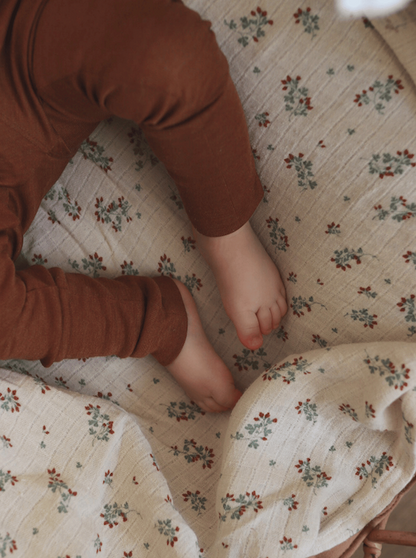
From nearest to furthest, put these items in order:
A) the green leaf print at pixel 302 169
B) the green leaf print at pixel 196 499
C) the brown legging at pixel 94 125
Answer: the brown legging at pixel 94 125, the green leaf print at pixel 302 169, the green leaf print at pixel 196 499

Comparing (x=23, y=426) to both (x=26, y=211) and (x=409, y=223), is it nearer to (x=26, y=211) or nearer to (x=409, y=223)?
(x=26, y=211)

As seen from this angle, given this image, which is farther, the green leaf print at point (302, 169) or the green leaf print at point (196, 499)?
the green leaf print at point (196, 499)

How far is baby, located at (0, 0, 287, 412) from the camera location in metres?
0.55

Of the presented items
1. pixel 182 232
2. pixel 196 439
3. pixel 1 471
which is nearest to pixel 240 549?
pixel 196 439

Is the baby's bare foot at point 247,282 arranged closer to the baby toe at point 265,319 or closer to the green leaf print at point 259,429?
the baby toe at point 265,319

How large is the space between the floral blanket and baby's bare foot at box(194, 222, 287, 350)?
0.02 meters

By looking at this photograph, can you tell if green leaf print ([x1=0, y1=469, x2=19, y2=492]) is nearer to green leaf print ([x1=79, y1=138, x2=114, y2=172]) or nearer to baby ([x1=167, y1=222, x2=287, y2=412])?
baby ([x1=167, y1=222, x2=287, y2=412])

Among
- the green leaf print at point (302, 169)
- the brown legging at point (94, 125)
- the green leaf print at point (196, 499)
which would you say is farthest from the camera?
the green leaf print at point (196, 499)

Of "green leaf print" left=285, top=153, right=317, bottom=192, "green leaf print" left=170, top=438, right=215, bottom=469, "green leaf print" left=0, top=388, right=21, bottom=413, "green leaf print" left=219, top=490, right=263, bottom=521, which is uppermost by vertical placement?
"green leaf print" left=285, top=153, right=317, bottom=192

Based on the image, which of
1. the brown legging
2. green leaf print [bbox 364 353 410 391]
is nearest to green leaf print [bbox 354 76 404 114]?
the brown legging

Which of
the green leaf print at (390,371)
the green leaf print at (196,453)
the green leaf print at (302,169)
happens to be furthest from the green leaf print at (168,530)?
the green leaf print at (302,169)

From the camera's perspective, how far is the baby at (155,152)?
21.5 inches

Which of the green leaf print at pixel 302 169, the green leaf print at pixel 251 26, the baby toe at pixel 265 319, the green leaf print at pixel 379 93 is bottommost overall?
the baby toe at pixel 265 319

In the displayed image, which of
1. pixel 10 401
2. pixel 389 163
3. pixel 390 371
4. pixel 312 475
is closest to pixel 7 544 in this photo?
pixel 10 401
